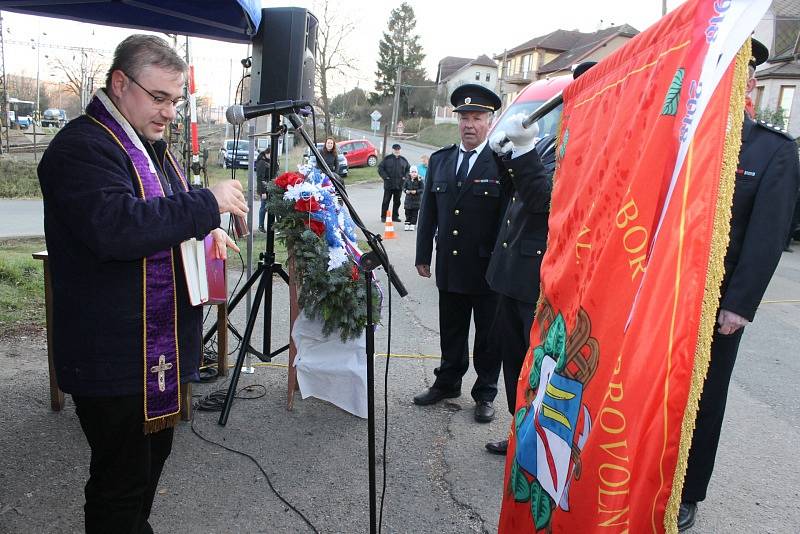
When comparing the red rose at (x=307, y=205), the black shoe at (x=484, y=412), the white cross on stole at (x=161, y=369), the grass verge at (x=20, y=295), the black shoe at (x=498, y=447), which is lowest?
the black shoe at (x=498, y=447)

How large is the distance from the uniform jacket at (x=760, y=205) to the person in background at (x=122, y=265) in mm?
1936

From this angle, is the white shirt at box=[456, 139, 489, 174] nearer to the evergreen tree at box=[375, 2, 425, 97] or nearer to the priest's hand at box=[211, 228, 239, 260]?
the priest's hand at box=[211, 228, 239, 260]

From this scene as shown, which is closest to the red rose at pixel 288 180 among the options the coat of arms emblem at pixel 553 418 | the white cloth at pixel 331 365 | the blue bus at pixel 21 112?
the white cloth at pixel 331 365

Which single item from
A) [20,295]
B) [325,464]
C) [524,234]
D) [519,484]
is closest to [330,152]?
[20,295]

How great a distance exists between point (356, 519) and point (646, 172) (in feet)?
6.68

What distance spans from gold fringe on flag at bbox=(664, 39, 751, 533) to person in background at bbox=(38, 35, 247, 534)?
4.49 feet

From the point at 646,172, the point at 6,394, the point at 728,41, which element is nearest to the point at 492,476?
the point at 646,172

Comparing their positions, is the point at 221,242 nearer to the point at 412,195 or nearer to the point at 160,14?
the point at 160,14

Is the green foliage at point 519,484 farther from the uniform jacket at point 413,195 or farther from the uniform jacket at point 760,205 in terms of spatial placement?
the uniform jacket at point 413,195

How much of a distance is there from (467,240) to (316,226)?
0.95 meters

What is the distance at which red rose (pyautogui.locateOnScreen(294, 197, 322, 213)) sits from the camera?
3500 millimetres

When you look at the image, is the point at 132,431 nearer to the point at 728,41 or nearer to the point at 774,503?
the point at 728,41

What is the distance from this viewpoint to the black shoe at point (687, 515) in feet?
Answer: 8.89

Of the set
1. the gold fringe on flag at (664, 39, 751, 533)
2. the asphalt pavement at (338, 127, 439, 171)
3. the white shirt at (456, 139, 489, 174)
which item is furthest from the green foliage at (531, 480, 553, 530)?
the asphalt pavement at (338, 127, 439, 171)
